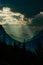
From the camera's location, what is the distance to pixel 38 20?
8.21 ft

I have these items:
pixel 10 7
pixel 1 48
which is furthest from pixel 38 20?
pixel 1 48

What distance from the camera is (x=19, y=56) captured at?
8.16ft

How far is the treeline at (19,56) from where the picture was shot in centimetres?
246

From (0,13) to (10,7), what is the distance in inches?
5.3

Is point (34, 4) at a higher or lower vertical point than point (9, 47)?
higher

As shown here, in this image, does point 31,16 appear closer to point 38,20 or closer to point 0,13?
point 38,20

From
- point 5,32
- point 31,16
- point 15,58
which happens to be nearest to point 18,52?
point 15,58

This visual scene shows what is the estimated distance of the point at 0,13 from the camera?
8.42ft

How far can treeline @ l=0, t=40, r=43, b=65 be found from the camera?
2459 millimetres

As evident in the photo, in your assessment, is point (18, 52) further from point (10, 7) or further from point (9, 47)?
point (10, 7)

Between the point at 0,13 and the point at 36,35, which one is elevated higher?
the point at 0,13

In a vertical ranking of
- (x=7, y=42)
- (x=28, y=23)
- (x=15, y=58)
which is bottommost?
(x=15, y=58)

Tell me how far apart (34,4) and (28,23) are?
0.76 feet

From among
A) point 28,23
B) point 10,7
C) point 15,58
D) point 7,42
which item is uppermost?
point 10,7
